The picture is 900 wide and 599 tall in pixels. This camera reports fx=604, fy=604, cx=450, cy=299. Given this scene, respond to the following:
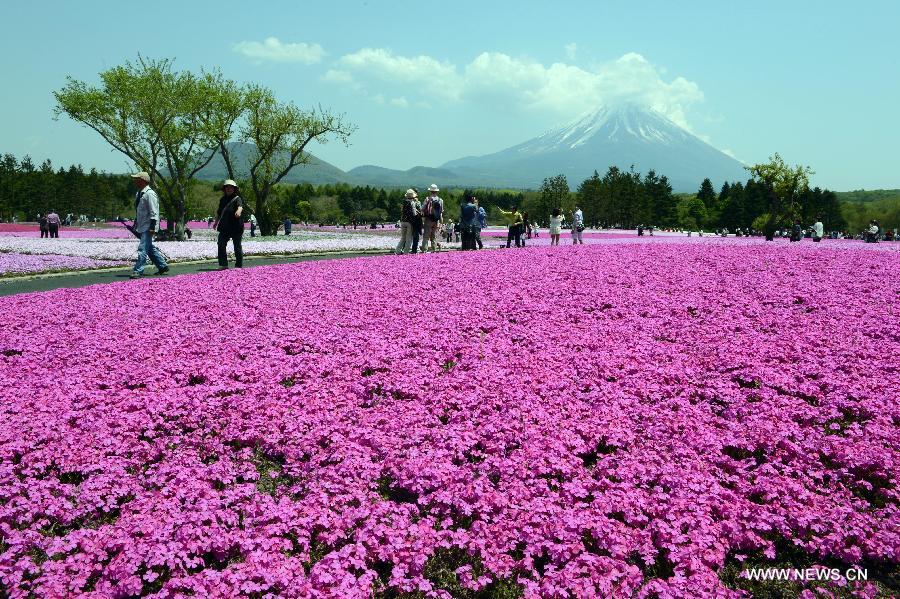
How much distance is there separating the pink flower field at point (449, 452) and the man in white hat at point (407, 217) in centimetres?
1218

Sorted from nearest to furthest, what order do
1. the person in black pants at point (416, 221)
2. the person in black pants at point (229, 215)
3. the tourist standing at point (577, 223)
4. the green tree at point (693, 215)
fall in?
the person in black pants at point (229, 215) < the person in black pants at point (416, 221) < the tourist standing at point (577, 223) < the green tree at point (693, 215)

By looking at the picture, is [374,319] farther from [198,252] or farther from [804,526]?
[198,252]

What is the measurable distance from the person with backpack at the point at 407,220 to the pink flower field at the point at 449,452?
12.2m

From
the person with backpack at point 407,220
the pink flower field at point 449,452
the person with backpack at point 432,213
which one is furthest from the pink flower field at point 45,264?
the person with backpack at point 432,213

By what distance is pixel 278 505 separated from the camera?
204 inches

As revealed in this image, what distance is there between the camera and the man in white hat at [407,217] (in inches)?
923

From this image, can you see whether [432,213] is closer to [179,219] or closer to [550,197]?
[179,219]

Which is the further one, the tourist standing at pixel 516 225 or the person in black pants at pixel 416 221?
the tourist standing at pixel 516 225

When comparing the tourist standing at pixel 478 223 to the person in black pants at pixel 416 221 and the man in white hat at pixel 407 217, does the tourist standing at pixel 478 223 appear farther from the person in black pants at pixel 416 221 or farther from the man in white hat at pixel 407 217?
the person in black pants at pixel 416 221

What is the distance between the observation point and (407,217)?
24.7m

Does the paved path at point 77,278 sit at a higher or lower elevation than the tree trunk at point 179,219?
lower

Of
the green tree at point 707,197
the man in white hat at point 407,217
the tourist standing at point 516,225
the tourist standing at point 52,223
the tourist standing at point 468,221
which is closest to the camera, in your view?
the man in white hat at point 407,217

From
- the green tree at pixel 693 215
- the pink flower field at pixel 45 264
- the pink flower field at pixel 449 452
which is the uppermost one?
the green tree at pixel 693 215

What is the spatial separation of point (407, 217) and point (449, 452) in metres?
19.4
